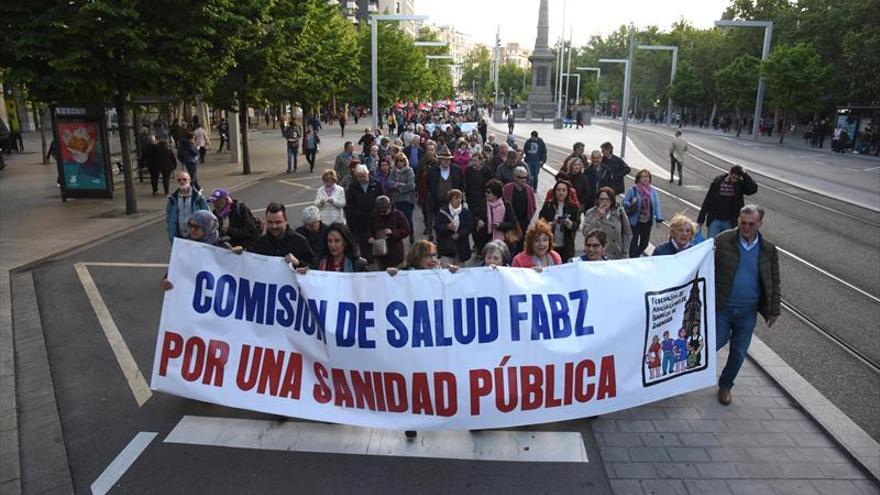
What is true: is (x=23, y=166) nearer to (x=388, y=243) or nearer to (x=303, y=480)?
(x=388, y=243)

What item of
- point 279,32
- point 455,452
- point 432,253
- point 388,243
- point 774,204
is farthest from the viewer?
point 279,32

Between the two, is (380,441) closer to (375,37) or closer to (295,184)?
(295,184)

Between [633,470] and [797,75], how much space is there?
4562 cm

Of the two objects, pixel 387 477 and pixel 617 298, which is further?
pixel 617 298

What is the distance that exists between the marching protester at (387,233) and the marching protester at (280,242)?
214cm

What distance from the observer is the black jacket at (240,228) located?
26.9 ft

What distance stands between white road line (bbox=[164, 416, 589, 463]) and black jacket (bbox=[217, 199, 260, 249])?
9.64 ft

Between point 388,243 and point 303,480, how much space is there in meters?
3.96

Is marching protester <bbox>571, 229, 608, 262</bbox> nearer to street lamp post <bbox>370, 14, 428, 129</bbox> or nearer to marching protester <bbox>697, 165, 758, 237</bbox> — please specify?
marching protester <bbox>697, 165, 758, 237</bbox>

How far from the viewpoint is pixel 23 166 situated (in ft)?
83.3

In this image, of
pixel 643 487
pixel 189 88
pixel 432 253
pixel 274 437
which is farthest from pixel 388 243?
pixel 189 88

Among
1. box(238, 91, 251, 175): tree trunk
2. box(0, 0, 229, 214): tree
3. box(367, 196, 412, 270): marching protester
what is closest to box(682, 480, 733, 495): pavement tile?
box(367, 196, 412, 270): marching protester

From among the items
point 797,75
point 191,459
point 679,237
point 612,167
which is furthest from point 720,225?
point 797,75

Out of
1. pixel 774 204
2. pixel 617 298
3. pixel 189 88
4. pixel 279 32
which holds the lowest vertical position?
pixel 774 204
